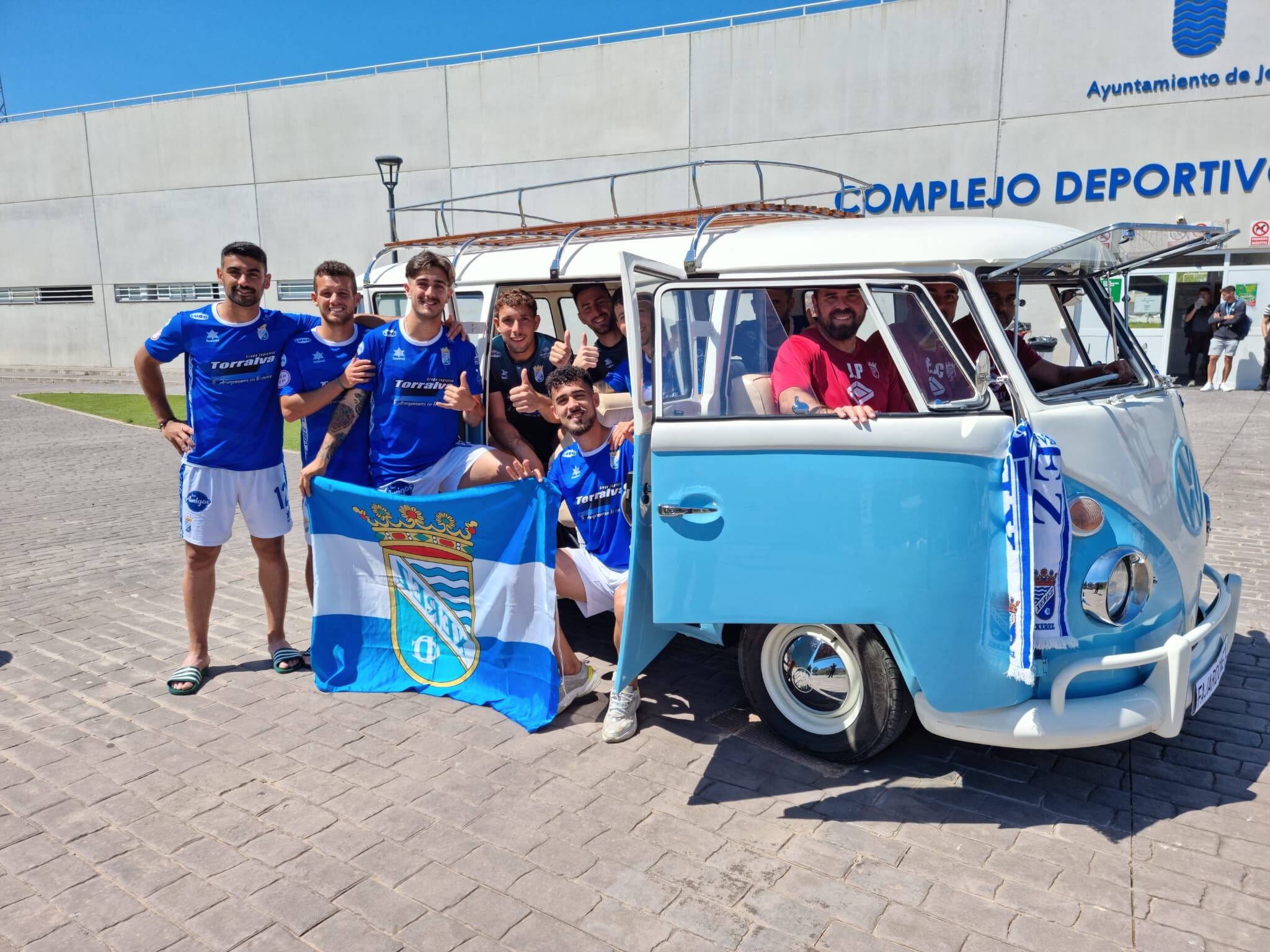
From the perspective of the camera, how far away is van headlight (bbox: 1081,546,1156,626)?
3.32 meters

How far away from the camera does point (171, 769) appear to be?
394cm

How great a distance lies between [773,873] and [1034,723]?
109cm

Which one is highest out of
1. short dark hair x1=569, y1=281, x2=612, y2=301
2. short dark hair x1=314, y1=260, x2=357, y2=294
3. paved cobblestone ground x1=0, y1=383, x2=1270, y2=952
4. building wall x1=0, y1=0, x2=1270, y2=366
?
building wall x1=0, y1=0, x2=1270, y2=366

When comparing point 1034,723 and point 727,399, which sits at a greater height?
point 727,399

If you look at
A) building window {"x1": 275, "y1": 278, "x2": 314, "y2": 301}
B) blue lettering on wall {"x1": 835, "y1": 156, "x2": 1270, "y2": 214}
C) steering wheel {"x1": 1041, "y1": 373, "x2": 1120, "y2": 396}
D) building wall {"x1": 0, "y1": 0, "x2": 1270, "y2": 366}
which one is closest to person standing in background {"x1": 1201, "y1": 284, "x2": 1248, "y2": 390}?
building wall {"x1": 0, "y1": 0, "x2": 1270, "y2": 366}

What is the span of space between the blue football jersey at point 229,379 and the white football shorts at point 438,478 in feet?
2.35

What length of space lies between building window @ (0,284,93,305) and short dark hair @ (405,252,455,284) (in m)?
27.9

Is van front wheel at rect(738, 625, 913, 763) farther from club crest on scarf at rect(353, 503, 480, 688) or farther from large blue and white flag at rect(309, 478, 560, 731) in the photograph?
club crest on scarf at rect(353, 503, 480, 688)

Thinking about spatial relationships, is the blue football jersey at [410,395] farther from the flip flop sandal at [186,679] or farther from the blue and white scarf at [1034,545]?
the blue and white scarf at [1034,545]

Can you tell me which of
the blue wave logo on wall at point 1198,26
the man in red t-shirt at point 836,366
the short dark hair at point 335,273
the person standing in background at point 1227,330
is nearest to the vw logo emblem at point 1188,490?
the man in red t-shirt at point 836,366

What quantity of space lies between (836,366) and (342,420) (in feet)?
8.36

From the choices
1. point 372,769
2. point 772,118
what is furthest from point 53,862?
point 772,118

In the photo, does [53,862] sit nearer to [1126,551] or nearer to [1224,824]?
[1126,551]

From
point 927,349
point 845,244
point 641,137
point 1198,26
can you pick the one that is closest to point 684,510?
point 927,349
